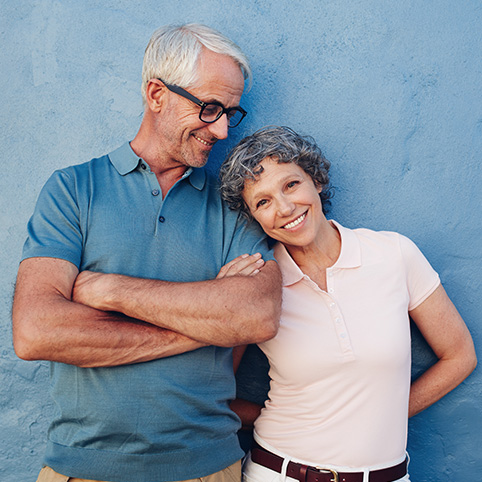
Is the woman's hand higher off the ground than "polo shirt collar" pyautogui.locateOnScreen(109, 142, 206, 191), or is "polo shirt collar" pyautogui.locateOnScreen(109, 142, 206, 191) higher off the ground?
"polo shirt collar" pyautogui.locateOnScreen(109, 142, 206, 191)

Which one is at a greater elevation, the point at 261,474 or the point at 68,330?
the point at 68,330

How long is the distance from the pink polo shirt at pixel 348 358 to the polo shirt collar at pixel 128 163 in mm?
545

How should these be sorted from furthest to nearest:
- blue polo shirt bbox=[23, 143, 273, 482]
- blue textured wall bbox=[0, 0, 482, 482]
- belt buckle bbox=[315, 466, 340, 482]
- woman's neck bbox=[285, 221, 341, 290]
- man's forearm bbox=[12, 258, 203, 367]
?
blue textured wall bbox=[0, 0, 482, 482] < woman's neck bbox=[285, 221, 341, 290] < belt buckle bbox=[315, 466, 340, 482] < blue polo shirt bbox=[23, 143, 273, 482] < man's forearm bbox=[12, 258, 203, 367]

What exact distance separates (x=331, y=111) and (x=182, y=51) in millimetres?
827

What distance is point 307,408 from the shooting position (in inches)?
75.5

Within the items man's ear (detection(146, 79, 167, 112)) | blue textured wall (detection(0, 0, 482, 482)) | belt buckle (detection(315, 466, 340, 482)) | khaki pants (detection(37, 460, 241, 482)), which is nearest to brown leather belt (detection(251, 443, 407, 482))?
belt buckle (detection(315, 466, 340, 482))

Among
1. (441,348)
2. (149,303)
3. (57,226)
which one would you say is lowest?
(441,348)

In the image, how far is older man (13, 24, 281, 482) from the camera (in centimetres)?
164

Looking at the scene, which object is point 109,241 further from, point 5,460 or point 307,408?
point 5,460

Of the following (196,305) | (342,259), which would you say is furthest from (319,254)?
(196,305)

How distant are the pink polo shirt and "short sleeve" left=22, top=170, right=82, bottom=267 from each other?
0.87 metres

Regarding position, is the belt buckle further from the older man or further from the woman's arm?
the woman's arm

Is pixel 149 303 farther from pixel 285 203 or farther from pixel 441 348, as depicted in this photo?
pixel 441 348

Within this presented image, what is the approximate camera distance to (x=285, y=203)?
6.38ft
